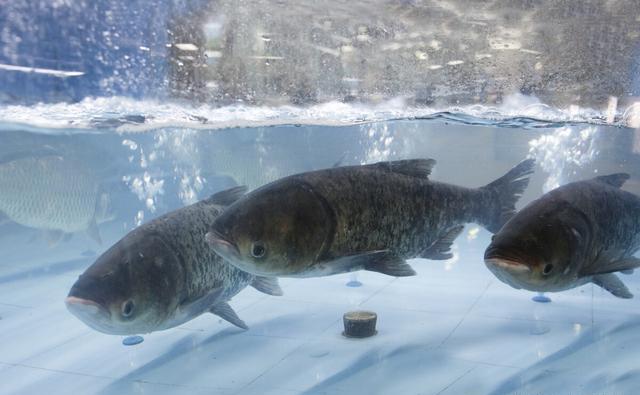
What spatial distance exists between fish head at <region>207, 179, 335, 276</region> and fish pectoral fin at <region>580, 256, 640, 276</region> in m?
1.79

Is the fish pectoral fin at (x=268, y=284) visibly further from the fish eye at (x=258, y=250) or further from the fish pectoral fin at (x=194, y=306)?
the fish eye at (x=258, y=250)

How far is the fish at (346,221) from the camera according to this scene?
323 centimetres

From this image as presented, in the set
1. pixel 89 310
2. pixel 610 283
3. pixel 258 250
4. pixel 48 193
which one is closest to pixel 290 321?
pixel 89 310

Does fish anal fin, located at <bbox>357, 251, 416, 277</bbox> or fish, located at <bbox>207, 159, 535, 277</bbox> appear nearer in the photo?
fish, located at <bbox>207, 159, 535, 277</bbox>

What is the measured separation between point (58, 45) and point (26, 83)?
1.89m

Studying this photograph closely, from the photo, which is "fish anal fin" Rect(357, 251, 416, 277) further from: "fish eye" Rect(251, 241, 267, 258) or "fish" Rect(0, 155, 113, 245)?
"fish" Rect(0, 155, 113, 245)

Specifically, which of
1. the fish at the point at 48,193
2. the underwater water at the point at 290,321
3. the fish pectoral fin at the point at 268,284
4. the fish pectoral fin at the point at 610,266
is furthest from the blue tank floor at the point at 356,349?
the fish pectoral fin at the point at 610,266

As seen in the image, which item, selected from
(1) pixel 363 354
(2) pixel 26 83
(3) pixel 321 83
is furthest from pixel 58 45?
(1) pixel 363 354

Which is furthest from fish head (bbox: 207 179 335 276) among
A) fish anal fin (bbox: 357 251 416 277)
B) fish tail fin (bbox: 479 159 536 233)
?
fish tail fin (bbox: 479 159 536 233)

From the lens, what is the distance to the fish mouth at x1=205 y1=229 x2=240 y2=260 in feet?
10.5

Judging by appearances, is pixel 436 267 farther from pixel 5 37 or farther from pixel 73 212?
→ pixel 5 37

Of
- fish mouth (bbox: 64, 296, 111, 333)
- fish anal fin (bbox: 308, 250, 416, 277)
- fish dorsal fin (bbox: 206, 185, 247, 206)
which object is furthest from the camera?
fish dorsal fin (bbox: 206, 185, 247, 206)

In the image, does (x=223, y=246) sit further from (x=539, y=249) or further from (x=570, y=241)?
(x=570, y=241)

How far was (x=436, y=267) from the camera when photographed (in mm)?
12078
